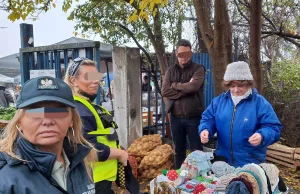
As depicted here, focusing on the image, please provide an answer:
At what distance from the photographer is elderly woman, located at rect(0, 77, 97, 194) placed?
1142 millimetres

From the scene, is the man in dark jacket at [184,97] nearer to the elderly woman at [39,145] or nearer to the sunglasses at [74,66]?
→ the sunglasses at [74,66]

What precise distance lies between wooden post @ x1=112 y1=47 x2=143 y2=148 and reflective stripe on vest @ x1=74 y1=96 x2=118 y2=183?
7.59 feet

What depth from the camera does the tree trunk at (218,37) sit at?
3.94 metres

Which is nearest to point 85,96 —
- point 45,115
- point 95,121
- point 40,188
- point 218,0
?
point 95,121

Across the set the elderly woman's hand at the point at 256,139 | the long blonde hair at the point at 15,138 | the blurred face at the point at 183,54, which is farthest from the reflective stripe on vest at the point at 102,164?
the blurred face at the point at 183,54

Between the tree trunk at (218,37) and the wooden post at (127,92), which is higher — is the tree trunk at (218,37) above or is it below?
above

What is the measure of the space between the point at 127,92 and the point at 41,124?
3.28 metres

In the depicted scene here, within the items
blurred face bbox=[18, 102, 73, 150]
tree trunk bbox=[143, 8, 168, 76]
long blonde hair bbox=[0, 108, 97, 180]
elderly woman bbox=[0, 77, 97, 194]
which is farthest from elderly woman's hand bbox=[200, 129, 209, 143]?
tree trunk bbox=[143, 8, 168, 76]

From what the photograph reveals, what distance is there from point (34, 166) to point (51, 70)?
123 inches

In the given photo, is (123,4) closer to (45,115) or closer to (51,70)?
(51,70)

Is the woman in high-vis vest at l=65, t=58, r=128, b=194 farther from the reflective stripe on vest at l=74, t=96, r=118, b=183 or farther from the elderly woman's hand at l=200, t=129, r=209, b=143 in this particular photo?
the elderly woman's hand at l=200, t=129, r=209, b=143

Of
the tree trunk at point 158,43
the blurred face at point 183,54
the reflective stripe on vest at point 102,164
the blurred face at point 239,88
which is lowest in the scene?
the reflective stripe on vest at point 102,164

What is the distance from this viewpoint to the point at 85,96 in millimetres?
2158

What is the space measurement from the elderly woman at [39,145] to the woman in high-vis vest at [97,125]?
0.64 meters
